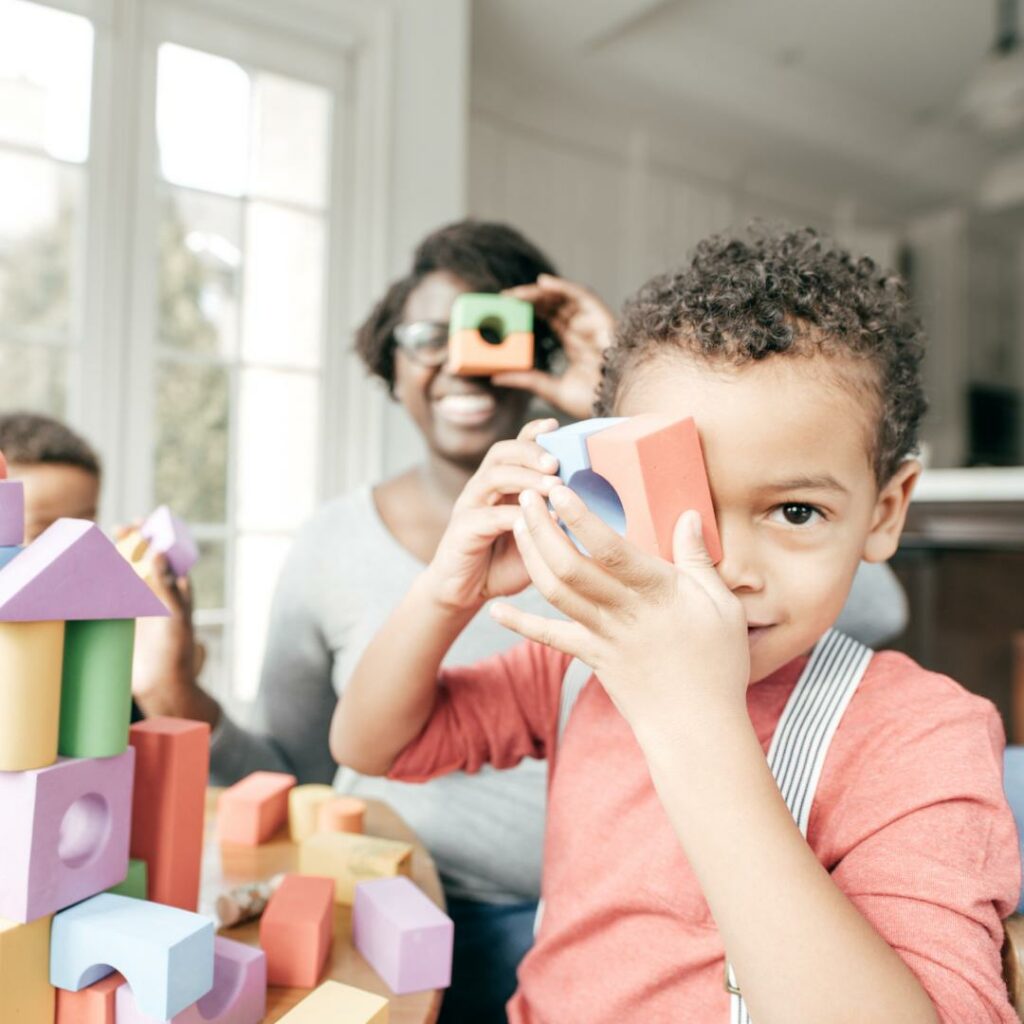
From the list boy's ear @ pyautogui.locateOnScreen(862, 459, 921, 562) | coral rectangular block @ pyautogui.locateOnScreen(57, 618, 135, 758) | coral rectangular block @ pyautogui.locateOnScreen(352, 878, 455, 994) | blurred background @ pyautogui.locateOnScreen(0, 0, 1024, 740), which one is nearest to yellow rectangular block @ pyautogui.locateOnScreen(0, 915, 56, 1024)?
coral rectangular block @ pyautogui.locateOnScreen(57, 618, 135, 758)

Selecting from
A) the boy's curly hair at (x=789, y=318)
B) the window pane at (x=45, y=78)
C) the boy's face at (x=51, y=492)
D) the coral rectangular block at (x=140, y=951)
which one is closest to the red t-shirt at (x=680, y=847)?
the boy's curly hair at (x=789, y=318)

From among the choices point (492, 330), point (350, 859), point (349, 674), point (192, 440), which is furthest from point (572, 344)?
point (192, 440)

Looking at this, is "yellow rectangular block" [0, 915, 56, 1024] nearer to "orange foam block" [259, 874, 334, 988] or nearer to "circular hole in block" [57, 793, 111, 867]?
"circular hole in block" [57, 793, 111, 867]

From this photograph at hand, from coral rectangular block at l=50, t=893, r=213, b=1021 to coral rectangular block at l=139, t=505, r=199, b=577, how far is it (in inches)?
19.5

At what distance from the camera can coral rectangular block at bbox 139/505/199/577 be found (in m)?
1.01

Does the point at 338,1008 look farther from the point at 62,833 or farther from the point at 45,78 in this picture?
the point at 45,78

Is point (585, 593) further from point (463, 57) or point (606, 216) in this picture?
point (606, 216)

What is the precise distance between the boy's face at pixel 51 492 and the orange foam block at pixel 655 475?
1172 mm

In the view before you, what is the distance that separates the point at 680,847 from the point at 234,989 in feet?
1.13

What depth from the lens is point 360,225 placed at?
10.2ft

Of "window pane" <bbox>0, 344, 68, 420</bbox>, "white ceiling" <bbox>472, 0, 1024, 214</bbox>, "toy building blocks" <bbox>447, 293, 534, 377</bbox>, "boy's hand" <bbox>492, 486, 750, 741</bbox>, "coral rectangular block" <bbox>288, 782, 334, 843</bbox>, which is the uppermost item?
"white ceiling" <bbox>472, 0, 1024, 214</bbox>

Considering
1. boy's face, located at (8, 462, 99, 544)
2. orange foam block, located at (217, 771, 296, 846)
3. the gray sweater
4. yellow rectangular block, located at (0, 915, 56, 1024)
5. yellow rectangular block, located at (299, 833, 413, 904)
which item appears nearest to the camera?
yellow rectangular block, located at (0, 915, 56, 1024)

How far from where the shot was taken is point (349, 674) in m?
1.33

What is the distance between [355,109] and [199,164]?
58 centimetres
